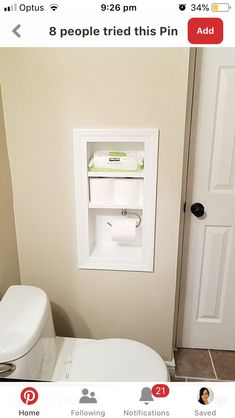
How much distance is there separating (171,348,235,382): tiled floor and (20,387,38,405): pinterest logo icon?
971mm

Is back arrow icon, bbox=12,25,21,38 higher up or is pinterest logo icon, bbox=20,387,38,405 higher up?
back arrow icon, bbox=12,25,21,38

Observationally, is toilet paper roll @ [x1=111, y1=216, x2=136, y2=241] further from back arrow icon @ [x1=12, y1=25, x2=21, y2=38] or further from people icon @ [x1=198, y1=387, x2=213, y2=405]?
back arrow icon @ [x1=12, y1=25, x2=21, y2=38]

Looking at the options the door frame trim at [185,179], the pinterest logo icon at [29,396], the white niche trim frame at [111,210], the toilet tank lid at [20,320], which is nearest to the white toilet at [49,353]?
the toilet tank lid at [20,320]

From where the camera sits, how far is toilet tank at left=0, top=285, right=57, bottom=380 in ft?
3.36

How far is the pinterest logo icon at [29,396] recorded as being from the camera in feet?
3.02

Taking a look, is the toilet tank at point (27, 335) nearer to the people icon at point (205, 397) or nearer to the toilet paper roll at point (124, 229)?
the toilet paper roll at point (124, 229)

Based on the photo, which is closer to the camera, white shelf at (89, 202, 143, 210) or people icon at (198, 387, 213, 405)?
people icon at (198, 387, 213, 405)

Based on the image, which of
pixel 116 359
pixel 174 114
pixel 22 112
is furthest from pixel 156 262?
Answer: pixel 22 112

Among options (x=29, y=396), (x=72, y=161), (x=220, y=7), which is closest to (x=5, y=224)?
(x=72, y=161)

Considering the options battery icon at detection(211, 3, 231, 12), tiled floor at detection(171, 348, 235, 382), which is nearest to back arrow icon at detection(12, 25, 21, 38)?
battery icon at detection(211, 3, 231, 12)

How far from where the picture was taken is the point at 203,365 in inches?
69.0

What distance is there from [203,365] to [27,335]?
1104mm

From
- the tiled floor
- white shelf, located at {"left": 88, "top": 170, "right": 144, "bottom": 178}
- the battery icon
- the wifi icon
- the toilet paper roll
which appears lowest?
the tiled floor

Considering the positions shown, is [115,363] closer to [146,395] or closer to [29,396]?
[146,395]
